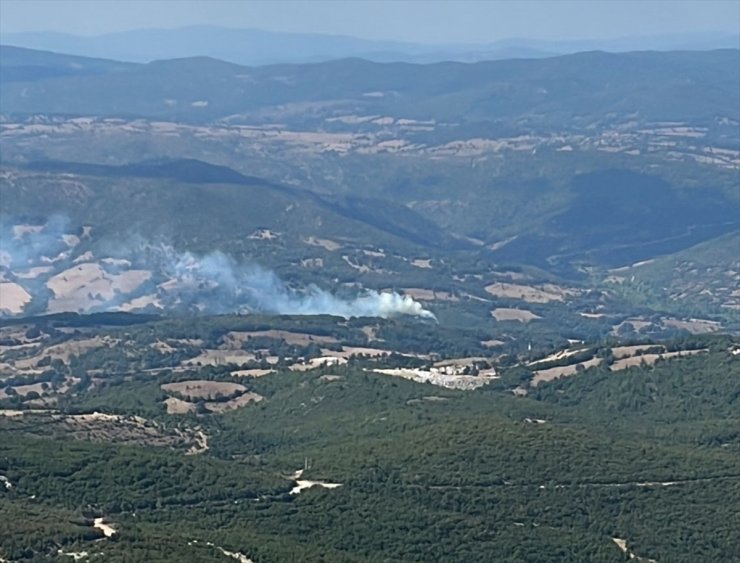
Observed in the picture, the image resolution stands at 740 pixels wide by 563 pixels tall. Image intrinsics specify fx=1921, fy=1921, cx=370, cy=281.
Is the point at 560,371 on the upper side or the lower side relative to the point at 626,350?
lower

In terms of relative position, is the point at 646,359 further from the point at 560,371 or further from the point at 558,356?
the point at 558,356

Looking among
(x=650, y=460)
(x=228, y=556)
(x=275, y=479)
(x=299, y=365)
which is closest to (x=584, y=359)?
(x=299, y=365)

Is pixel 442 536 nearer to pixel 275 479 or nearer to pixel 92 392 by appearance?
pixel 275 479

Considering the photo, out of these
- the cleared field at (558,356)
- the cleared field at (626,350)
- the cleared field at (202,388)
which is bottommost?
the cleared field at (202,388)

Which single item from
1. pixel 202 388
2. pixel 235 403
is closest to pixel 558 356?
pixel 235 403

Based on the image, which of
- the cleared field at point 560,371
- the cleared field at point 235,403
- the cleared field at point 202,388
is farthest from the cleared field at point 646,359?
the cleared field at point 202,388

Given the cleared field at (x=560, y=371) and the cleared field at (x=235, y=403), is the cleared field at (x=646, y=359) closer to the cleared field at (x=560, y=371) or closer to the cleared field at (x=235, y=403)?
the cleared field at (x=560, y=371)

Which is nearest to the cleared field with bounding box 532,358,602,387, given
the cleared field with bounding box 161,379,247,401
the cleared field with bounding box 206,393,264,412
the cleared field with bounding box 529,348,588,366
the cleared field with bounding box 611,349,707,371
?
the cleared field with bounding box 611,349,707,371

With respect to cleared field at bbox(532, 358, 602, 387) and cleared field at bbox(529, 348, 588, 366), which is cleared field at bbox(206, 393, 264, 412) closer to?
cleared field at bbox(532, 358, 602, 387)
